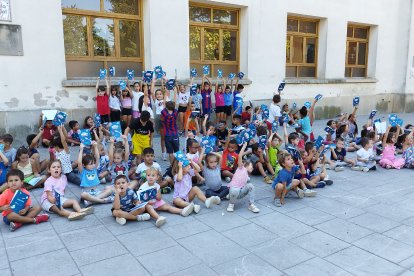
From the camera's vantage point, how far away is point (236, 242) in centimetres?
391

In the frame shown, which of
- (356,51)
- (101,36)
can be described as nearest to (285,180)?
(101,36)

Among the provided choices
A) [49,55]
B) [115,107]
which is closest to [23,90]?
[49,55]

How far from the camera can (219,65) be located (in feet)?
39.1

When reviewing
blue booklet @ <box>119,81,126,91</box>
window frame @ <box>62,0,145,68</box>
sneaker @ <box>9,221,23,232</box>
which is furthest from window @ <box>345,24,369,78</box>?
sneaker @ <box>9,221,23,232</box>

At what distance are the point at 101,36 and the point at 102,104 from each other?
6.77 feet

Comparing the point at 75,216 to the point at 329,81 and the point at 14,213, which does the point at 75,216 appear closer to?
the point at 14,213

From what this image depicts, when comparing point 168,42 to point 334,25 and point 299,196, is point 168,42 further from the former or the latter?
point 334,25

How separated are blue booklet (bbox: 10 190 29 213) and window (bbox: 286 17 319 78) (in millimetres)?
11157

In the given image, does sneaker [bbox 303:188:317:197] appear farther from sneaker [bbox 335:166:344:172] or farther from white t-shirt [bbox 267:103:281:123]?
white t-shirt [bbox 267:103:281:123]

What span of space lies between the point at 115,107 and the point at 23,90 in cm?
214

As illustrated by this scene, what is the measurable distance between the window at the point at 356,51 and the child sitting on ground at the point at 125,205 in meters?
13.6

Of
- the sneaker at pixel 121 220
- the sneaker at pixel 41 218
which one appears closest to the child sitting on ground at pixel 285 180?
the sneaker at pixel 121 220

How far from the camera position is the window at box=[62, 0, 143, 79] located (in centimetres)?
923

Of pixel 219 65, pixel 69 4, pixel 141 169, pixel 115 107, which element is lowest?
pixel 141 169
